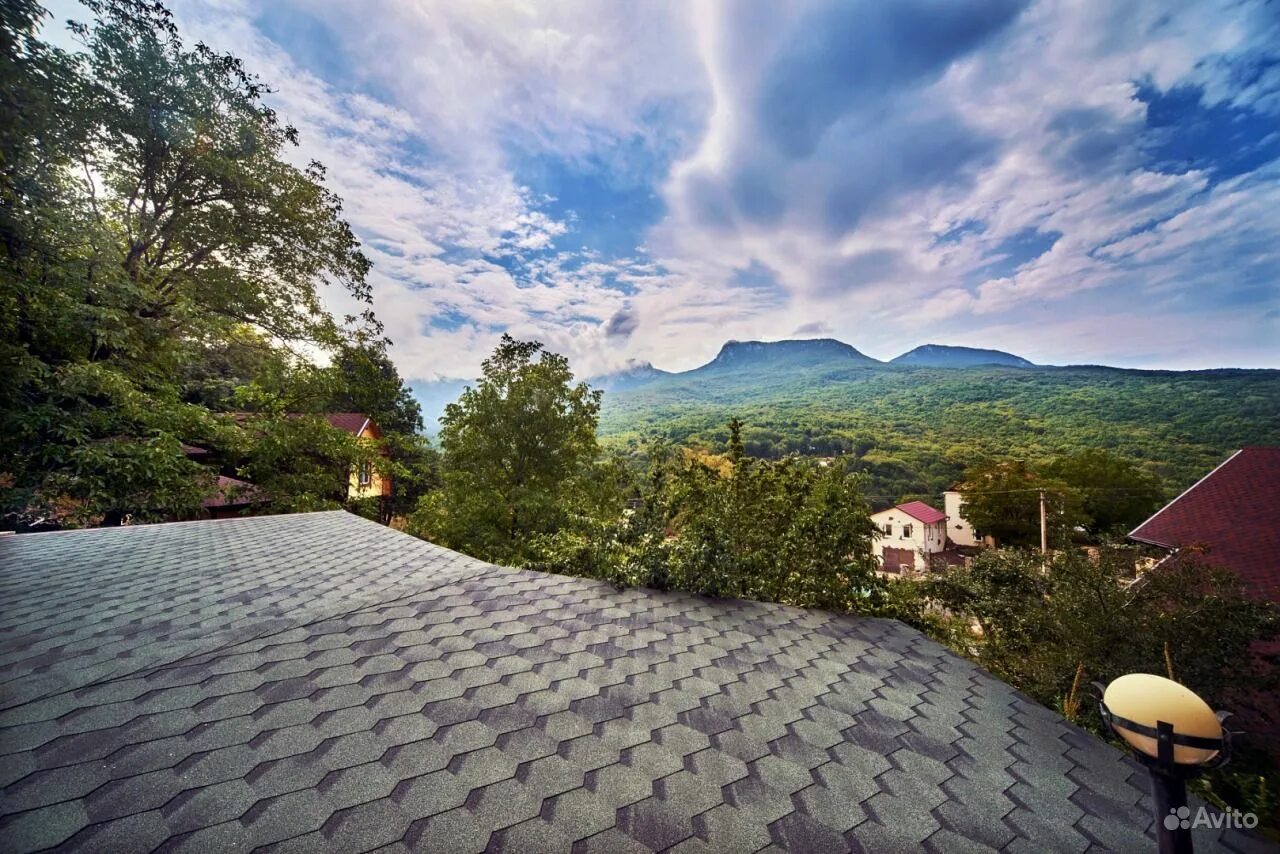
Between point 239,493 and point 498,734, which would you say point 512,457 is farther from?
point 498,734

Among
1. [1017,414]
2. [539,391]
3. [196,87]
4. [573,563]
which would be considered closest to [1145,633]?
[573,563]

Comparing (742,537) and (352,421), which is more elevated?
(352,421)

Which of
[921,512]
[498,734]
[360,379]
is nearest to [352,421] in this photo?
[360,379]

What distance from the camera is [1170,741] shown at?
60.4 inches

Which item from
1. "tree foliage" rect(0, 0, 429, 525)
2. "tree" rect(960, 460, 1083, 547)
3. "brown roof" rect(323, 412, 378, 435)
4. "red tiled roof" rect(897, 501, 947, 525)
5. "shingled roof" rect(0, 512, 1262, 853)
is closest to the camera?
"shingled roof" rect(0, 512, 1262, 853)

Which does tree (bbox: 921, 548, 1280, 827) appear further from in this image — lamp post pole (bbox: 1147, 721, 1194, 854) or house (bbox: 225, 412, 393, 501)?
house (bbox: 225, 412, 393, 501)

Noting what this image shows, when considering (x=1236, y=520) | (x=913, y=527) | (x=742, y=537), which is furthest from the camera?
(x=913, y=527)

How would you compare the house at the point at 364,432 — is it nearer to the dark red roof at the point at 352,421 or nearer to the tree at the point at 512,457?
the dark red roof at the point at 352,421

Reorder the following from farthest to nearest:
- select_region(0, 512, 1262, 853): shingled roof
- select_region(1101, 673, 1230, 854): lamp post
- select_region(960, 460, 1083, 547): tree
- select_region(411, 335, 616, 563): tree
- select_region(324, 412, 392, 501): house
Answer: select_region(960, 460, 1083, 547): tree < select_region(324, 412, 392, 501): house < select_region(411, 335, 616, 563): tree < select_region(0, 512, 1262, 853): shingled roof < select_region(1101, 673, 1230, 854): lamp post

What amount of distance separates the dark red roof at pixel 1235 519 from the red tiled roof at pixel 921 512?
26.5m

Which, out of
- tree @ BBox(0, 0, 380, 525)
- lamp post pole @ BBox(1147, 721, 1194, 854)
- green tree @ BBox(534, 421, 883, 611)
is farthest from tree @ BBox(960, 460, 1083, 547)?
tree @ BBox(0, 0, 380, 525)

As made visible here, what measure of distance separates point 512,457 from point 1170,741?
46.4ft

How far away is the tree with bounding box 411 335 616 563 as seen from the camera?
13.1 metres

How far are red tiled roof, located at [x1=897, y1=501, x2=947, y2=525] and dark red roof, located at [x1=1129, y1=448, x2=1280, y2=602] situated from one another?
26.5 m
